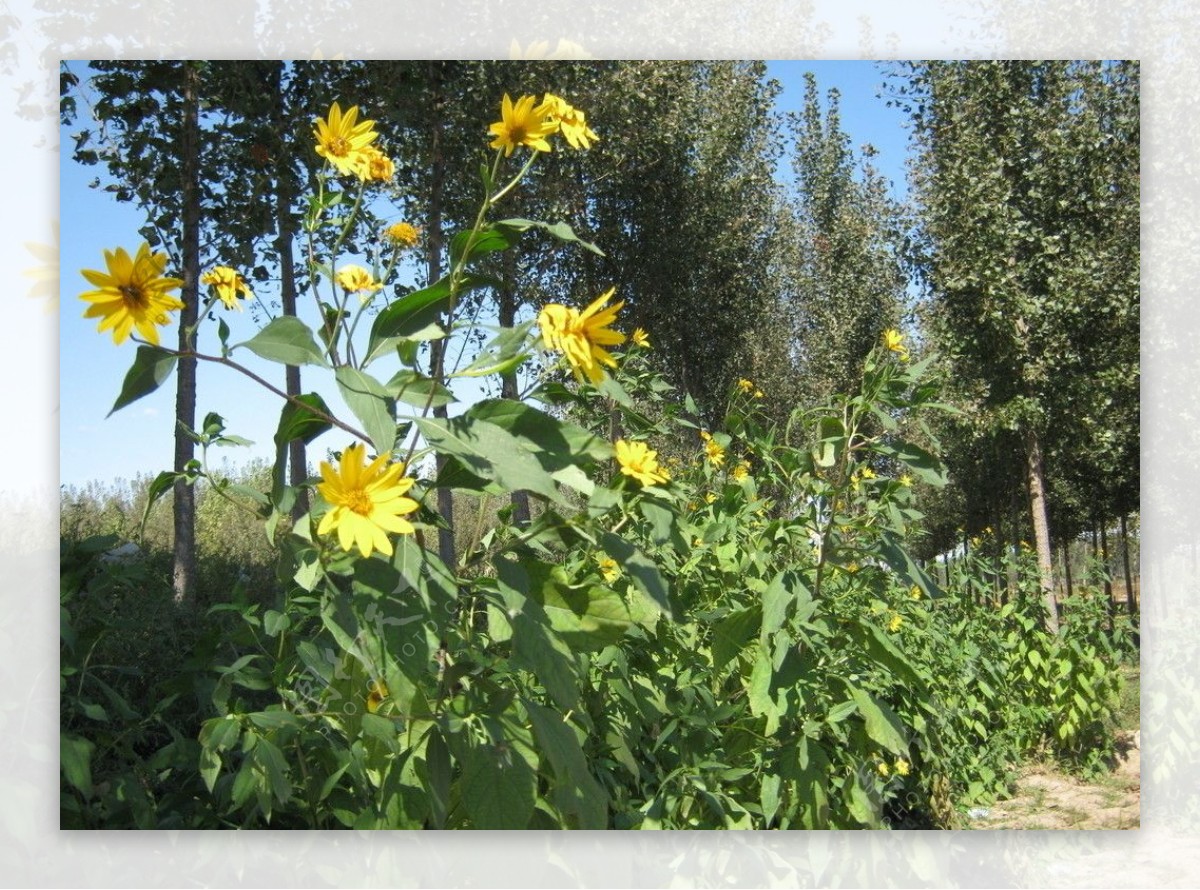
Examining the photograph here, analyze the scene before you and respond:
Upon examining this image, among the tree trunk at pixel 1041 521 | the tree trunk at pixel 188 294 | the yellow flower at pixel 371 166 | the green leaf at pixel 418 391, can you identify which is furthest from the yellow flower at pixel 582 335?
the tree trunk at pixel 1041 521

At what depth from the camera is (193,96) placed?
91.5 inches

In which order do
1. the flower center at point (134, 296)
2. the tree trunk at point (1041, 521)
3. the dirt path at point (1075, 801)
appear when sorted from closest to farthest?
the flower center at point (134, 296) < the dirt path at point (1075, 801) < the tree trunk at point (1041, 521)

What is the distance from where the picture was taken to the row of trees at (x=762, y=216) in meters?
2.34

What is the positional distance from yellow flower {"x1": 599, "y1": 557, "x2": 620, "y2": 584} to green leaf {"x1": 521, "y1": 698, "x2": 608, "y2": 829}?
423mm

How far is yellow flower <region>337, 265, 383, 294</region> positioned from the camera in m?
1.19

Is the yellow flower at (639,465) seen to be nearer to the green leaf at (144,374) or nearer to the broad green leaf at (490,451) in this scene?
the broad green leaf at (490,451)

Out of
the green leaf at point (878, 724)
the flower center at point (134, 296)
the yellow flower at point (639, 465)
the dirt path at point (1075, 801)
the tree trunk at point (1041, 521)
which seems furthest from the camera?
the tree trunk at point (1041, 521)

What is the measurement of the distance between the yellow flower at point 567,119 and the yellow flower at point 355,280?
0.90 feet

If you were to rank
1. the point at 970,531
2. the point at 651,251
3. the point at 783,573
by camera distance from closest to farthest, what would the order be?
the point at 783,573 → the point at 651,251 → the point at 970,531

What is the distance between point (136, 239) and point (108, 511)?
1.75 feet

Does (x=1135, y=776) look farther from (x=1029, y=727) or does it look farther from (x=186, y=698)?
(x=186, y=698)

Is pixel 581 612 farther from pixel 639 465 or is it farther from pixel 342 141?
pixel 342 141

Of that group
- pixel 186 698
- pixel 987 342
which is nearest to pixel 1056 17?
pixel 987 342

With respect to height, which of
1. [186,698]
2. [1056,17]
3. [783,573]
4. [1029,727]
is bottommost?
[1029,727]
